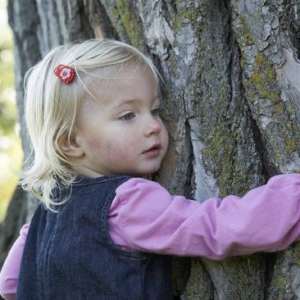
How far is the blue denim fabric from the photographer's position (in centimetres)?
212

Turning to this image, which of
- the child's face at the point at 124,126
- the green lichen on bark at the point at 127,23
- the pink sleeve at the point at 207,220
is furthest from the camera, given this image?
the green lichen on bark at the point at 127,23

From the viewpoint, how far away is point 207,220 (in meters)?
1.98

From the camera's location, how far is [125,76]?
2.26 meters

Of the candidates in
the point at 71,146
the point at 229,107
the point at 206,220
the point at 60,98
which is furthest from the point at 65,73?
the point at 206,220

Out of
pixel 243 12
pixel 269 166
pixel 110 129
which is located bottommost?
pixel 269 166

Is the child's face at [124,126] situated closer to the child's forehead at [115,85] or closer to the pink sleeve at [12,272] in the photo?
the child's forehead at [115,85]

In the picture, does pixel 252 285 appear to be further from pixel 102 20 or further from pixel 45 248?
pixel 102 20

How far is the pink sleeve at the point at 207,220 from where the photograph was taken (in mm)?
1927

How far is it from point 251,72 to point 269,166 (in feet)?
0.94

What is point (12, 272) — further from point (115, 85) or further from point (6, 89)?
point (6, 89)

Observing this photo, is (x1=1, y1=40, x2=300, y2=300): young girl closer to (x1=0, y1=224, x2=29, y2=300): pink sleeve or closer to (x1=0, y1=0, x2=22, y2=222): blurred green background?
(x1=0, y1=224, x2=29, y2=300): pink sleeve

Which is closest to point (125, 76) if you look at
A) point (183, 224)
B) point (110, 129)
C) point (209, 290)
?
point (110, 129)

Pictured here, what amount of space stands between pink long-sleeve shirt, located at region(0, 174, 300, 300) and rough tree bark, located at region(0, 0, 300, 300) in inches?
5.2

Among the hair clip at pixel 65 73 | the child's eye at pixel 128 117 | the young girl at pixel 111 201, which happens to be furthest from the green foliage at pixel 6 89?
the child's eye at pixel 128 117
